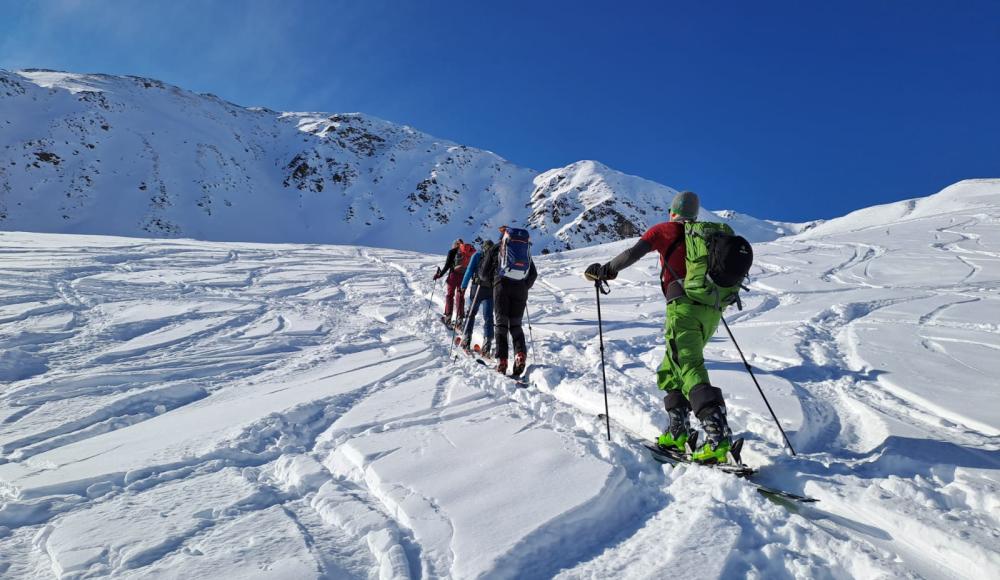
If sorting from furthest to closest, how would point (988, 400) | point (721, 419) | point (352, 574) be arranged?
point (988, 400) → point (721, 419) → point (352, 574)

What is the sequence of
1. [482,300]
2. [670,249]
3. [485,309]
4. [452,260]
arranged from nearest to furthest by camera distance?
[670,249] < [485,309] < [482,300] < [452,260]

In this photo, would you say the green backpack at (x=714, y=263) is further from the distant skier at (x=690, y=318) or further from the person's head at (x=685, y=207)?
the person's head at (x=685, y=207)

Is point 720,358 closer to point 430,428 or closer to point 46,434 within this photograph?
point 430,428

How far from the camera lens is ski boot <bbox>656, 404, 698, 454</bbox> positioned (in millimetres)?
3465

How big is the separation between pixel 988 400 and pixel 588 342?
15.0 ft

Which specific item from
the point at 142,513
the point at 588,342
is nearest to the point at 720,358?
the point at 588,342

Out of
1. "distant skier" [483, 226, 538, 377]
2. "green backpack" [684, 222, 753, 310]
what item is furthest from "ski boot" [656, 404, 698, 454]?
"distant skier" [483, 226, 538, 377]

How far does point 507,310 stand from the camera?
611 centimetres

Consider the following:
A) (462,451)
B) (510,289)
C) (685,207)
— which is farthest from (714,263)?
(510,289)

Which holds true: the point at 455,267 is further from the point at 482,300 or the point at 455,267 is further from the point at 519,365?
the point at 519,365

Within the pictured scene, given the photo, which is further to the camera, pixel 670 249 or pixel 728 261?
pixel 670 249

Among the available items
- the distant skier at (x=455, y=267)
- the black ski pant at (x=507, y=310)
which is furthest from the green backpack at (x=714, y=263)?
the distant skier at (x=455, y=267)

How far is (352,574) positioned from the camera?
6.99ft

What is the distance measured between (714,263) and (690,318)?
1.56ft
